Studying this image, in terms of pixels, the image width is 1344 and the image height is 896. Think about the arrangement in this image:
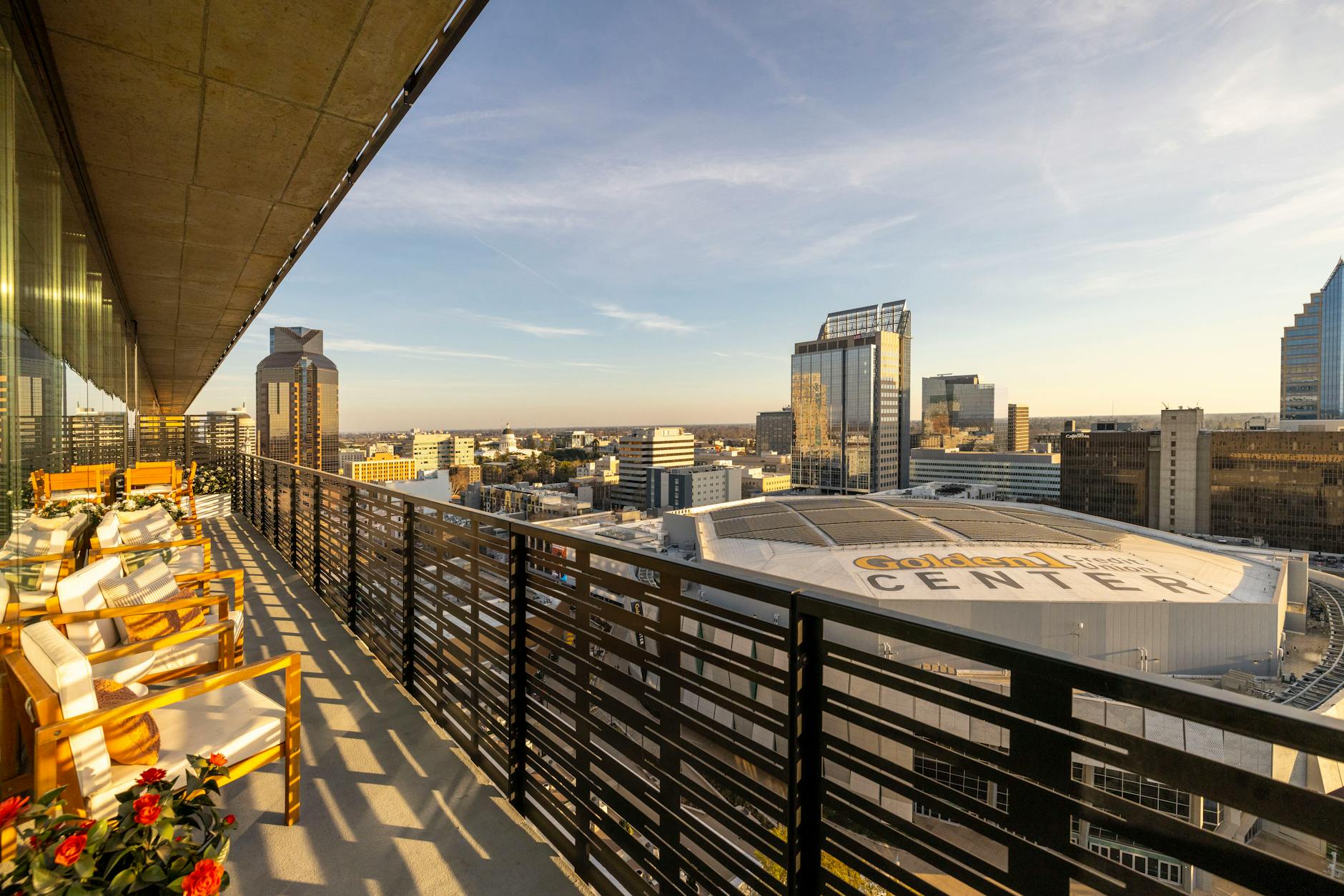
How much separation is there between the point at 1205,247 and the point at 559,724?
116 feet

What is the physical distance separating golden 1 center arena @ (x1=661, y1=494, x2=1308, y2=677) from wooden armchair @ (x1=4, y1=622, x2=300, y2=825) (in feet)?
26.9

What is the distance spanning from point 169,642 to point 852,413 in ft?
214

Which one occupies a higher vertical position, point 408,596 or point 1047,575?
point 408,596

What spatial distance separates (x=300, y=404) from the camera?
17.8 meters

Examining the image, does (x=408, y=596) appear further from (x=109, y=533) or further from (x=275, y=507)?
(x=275, y=507)

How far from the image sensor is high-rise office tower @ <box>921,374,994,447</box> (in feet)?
307

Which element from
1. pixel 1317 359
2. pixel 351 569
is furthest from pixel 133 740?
pixel 1317 359

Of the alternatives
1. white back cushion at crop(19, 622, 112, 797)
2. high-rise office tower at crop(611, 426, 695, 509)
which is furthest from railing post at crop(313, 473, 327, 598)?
high-rise office tower at crop(611, 426, 695, 509)

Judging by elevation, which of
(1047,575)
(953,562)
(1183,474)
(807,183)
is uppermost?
(807,183)

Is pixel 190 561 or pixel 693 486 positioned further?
pixel 693 486

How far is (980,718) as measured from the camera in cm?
80

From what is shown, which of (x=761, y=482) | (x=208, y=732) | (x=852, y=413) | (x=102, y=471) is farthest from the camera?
(x=761, y=482)

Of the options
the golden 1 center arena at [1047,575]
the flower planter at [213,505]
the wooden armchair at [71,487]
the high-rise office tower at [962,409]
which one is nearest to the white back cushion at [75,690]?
the wooden armchair at [71,487]

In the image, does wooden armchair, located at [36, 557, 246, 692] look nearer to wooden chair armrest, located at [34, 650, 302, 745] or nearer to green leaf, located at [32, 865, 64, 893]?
wooden chair armrest, located at [34, 650, 302, 745]
